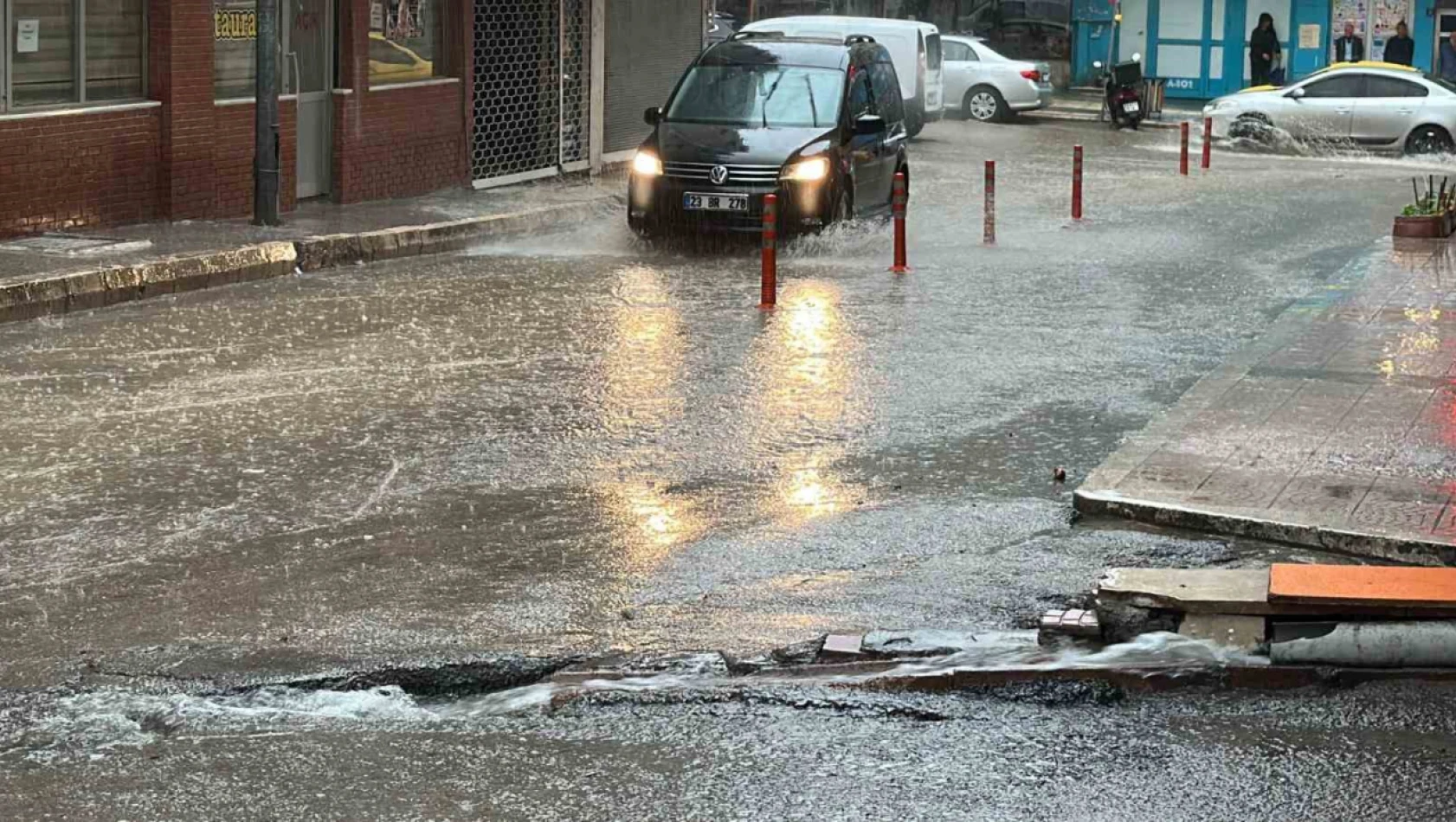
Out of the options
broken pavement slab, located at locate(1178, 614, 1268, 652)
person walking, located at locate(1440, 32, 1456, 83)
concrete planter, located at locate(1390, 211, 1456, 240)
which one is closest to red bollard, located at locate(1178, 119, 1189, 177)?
concrete planter, located at locate(1390, 211, 1456, 240)

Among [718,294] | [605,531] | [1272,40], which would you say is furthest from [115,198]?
[1272,40]

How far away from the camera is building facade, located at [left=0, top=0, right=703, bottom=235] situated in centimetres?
1728

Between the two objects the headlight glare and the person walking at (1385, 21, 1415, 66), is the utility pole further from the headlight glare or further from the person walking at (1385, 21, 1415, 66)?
the person walking at (1385, 21, 1415, 66)

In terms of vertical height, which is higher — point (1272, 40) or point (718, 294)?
point (1272, 40)

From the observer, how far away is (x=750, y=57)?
20172mm

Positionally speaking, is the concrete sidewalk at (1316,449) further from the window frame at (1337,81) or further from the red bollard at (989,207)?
the window frame at (1337,81)

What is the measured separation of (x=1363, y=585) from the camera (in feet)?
21.9

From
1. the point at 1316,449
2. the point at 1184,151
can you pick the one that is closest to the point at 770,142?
the point at 1316,449

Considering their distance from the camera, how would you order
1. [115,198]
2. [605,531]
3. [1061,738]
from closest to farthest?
[1061,738]
[605,531]
[115,198]

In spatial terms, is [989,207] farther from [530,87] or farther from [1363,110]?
[1363,110]

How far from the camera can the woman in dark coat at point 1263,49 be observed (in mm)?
40656

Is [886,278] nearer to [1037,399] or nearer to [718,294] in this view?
[718,294]

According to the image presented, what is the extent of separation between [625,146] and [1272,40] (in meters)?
17.6

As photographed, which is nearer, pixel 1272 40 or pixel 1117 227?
pixel 1117 227
